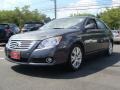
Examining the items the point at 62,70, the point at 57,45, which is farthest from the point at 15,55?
the point at 62,70

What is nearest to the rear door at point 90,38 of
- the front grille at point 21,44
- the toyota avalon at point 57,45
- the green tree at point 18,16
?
the toyota avalon at point 57,45

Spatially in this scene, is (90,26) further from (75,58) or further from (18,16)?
(18,16)

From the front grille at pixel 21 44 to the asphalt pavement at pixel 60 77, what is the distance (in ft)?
2.07

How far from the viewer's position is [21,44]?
7336 mm

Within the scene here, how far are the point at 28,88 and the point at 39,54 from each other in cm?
120

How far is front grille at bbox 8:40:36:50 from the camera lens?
7199mm

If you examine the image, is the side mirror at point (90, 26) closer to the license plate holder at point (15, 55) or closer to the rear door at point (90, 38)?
the rear door at point (90, 38)

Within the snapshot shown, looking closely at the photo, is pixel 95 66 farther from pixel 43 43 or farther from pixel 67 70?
pixel 43 43

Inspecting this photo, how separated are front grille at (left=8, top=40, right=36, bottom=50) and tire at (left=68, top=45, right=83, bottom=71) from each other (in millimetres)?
1045

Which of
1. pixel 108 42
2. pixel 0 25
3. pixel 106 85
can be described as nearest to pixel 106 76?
pixel 106 85

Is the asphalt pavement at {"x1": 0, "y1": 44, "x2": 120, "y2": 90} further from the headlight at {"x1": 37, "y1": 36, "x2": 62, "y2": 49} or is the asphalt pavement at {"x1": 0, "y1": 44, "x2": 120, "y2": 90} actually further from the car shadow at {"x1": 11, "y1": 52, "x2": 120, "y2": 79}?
the headlight at {"x1": 37, "y1": 36, "x2": 62, "y2": 49}

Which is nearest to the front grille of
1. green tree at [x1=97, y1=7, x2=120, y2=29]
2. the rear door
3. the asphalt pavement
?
the asphalt pavement

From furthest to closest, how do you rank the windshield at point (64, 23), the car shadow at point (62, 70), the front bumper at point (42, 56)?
the windshield at point (64, 23) < the car shadow at point (62, 70) < the front bumper at point (42, 56)

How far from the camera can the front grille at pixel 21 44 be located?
7.20 m
